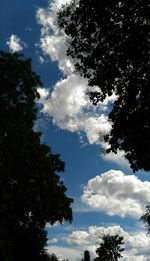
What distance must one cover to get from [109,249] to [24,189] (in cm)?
4607

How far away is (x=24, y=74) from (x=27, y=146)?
22.0 ft

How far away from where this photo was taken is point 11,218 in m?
31.3

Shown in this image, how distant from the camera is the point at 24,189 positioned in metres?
32.0

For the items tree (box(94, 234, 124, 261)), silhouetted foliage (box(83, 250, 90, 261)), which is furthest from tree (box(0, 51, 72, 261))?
tree (box(94, 234, 124, 261))

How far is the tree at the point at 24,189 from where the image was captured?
3134 centimetres

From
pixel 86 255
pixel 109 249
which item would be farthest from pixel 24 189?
pixel 109 249

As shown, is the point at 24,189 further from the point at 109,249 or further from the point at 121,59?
the point at 109,249

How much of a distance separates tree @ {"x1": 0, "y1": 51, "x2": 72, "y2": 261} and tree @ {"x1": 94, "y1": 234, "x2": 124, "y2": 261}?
42.0 m

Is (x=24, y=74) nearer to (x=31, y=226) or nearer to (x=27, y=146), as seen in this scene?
(x=27, y=146)

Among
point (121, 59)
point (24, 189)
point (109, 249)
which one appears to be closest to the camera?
point (121, 59)

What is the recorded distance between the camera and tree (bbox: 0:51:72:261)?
31.3 m

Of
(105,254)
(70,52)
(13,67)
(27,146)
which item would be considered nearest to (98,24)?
(70,52)

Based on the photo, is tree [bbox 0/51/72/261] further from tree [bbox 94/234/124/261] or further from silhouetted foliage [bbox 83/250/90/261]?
tree [bbox 94/234/124/261]

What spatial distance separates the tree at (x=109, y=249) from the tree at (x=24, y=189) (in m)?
42.0
